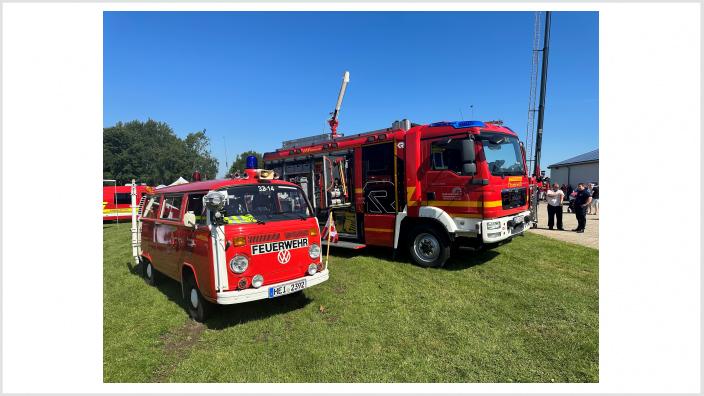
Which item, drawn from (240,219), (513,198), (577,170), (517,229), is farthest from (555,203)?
(577,170)

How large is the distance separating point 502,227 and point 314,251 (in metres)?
3.81

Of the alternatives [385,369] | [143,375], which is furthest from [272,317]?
[385,369]

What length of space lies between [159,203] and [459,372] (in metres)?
5.43

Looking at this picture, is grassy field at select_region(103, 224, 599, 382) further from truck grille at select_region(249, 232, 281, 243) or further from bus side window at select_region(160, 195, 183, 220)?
bus side window at select_region(160, 195, 183, 220)

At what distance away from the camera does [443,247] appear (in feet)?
22.1

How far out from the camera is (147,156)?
2058 inches

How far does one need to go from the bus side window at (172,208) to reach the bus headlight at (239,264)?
5.12 ft

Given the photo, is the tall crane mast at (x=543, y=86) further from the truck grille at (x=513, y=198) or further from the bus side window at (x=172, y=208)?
the bus side window at (x=172, y=208)

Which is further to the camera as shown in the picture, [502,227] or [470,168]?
[502,227]

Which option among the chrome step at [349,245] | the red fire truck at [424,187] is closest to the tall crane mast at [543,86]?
the red fire truck at [424,187]

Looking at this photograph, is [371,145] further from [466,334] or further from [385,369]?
[385,369]

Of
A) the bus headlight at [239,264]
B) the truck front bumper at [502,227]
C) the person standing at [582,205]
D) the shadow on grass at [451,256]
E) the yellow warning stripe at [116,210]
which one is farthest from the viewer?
the yellow warning stripe at [116,210]

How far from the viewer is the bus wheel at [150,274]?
630 cm

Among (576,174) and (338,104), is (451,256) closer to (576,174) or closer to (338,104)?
(338,104)
